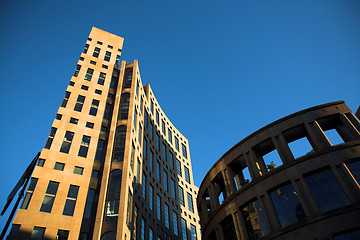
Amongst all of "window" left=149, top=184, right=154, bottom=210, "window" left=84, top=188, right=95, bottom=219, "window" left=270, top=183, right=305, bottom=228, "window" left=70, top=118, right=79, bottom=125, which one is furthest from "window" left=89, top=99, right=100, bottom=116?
"window" left=270, top=183, right=305, bottom=228

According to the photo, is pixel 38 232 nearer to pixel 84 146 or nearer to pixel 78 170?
pixel 78 170

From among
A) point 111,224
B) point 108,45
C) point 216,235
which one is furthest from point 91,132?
point 108,45

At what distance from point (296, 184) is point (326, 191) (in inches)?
99.8

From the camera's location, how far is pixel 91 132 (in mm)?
41281

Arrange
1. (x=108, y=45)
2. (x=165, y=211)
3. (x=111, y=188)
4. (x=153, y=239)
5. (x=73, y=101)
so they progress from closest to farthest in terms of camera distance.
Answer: (x=111, y=188) < (x=153, y=239) < (x=73, y=101) < (x=165, y=211) < (x=108, y=45)

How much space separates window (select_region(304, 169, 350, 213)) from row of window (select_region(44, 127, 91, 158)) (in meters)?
28.3

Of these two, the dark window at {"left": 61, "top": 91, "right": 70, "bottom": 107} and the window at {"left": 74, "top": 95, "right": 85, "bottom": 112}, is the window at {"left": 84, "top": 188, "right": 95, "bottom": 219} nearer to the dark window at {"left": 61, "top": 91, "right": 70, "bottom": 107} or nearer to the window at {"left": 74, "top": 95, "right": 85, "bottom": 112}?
the window at {"left": 74, "top": 95, "right": 85, "bottom": 112}

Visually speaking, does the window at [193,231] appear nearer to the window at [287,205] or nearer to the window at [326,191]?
the window at [287,205]

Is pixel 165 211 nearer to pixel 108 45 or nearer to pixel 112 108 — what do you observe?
pixel 112 108

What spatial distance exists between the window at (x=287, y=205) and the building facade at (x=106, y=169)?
1673 centimetres

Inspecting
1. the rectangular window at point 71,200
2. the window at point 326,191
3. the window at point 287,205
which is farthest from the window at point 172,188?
the window at point 326,191

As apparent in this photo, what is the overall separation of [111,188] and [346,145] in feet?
87.9

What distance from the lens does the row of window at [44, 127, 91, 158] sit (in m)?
37.9

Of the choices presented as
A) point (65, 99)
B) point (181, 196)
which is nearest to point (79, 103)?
point (65, 99)
